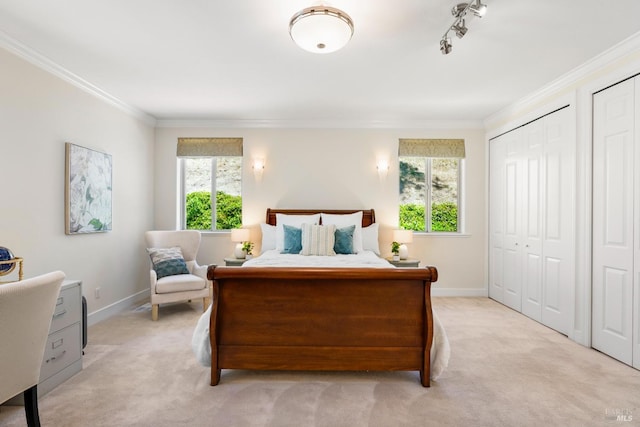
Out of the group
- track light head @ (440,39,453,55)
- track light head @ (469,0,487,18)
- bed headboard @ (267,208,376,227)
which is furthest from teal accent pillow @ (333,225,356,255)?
track light head @ (469,0,487,18)

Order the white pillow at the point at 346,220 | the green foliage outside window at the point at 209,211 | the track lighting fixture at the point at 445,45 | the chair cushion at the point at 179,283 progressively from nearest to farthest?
the track lighting fixture at the point at 445,45, the chair cushion at the point at 179,283, the white pillow at the point at 346,220, the green foliage outside window at the point at 209,211

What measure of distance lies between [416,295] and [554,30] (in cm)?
222

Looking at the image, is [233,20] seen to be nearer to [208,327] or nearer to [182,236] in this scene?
[208,327]

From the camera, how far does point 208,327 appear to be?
8.20ft

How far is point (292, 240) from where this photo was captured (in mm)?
4281

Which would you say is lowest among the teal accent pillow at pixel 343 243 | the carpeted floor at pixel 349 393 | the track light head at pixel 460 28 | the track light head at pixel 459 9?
the carpeted floor at pixel 349 393

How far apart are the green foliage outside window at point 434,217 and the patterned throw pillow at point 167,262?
3.16 m

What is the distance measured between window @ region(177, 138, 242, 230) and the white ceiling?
106 centimetres

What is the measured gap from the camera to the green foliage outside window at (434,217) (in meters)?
5.30

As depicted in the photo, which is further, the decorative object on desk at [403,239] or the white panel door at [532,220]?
the decorative object on desk at [403,239]

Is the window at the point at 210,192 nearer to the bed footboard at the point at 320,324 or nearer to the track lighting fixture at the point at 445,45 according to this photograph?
the bed footboard at the point at 320,324

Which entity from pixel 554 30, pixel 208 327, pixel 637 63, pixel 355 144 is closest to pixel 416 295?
pixel 208 327

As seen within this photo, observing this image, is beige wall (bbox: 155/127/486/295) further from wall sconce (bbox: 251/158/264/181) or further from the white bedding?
the white bedding

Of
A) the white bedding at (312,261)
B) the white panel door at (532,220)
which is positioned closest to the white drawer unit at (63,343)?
the white bedding at (312,261)
